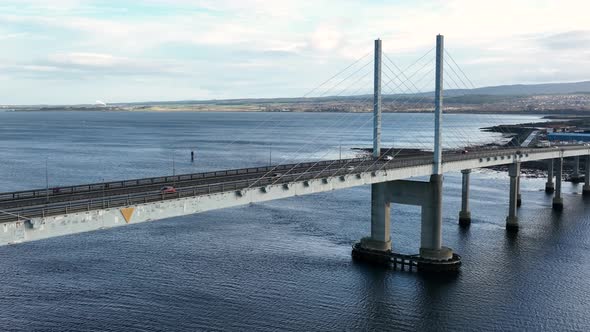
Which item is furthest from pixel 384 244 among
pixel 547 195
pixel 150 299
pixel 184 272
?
pixel 547 195

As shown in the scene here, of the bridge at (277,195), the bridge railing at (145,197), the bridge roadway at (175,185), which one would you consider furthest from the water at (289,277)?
the bridge railing at (145,197)

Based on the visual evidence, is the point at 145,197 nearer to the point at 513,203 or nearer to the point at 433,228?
the point at 433,228

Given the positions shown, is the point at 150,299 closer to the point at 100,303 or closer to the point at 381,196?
the point at 100,303

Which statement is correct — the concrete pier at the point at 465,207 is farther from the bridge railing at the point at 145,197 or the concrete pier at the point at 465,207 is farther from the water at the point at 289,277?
the bridge railing at the point at 145,197

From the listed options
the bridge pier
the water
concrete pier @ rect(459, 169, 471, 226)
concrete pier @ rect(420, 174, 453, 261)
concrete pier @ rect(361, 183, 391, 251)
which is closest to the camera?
the water

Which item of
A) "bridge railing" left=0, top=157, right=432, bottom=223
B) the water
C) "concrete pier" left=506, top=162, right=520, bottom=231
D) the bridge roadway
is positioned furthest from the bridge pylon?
"concrete pier" left=506, top=162, right=520, bottom=231

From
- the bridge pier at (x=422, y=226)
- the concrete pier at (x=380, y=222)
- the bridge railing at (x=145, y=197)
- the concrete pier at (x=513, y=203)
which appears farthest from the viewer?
the concrete pier at (x=513, y=203)

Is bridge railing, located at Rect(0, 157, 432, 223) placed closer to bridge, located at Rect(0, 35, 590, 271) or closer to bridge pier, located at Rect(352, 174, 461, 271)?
bridge, located at Rect(0, 35, 590, 271)
